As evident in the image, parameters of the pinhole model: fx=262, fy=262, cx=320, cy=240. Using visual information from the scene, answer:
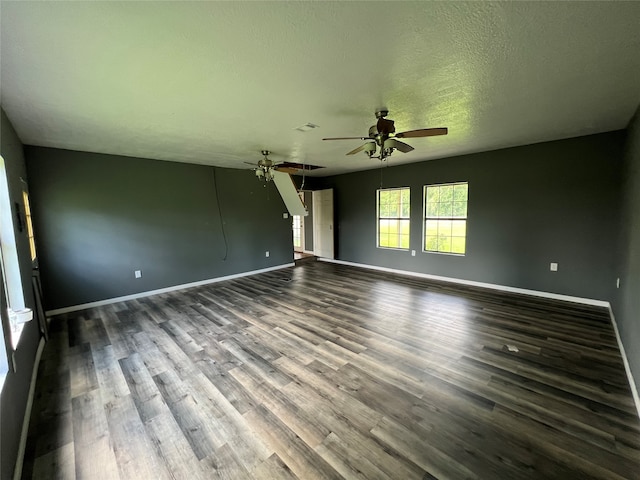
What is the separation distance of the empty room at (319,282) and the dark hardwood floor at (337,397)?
2 centimetres

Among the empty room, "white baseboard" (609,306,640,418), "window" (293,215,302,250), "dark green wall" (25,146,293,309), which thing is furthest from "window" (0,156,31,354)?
"window" (293,215,302,250)

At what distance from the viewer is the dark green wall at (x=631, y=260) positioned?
84.0 inches

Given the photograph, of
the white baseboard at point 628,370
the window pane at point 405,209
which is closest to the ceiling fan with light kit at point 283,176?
the window pane at point 405,209

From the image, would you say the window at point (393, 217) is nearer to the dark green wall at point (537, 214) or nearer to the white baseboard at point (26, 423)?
the dark green wall at point (537, 214)

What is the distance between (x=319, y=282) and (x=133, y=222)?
3543 mm

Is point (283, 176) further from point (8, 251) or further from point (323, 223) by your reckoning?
point (8, 251)

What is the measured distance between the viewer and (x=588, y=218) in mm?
3781

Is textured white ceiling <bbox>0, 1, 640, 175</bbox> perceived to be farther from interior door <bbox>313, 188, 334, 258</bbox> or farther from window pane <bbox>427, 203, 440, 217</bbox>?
interior door <bbox>313, 188, 334, 258</bbox>

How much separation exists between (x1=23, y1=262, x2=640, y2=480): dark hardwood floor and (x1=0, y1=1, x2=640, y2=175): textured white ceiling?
242 cm

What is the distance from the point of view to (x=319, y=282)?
5406 millimetres

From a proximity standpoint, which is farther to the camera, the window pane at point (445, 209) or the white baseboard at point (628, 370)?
the window pane at point (445, 209)

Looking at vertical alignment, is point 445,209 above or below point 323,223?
above

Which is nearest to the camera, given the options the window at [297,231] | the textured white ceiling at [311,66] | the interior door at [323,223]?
the textured white ceiling at [311,66]

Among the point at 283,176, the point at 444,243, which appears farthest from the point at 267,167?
the point at 444,243
